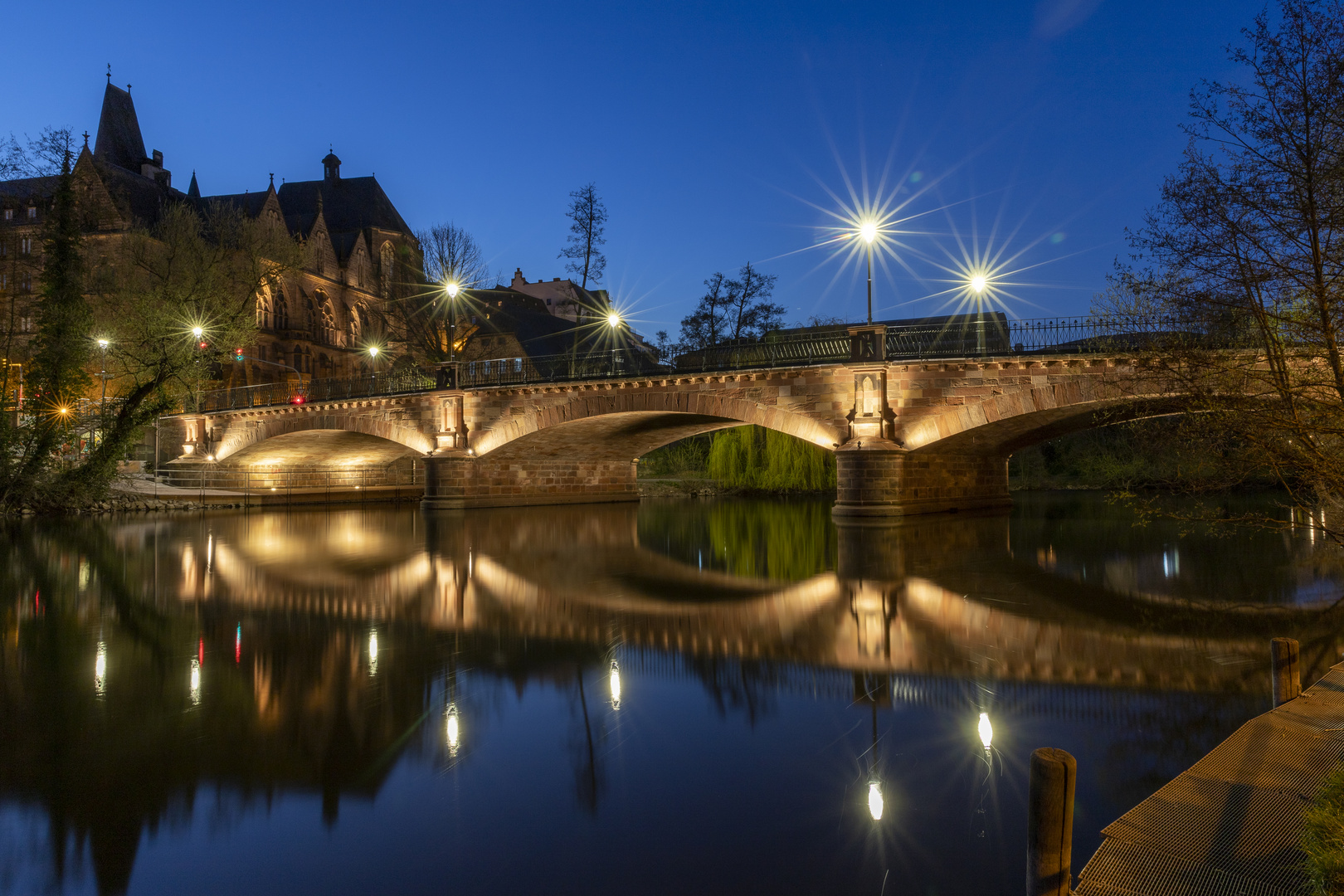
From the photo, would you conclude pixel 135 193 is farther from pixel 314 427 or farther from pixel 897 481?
pixel 897 481

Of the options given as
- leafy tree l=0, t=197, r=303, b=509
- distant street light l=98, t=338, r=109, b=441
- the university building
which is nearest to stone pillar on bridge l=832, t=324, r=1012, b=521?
leafy tree l=0, t=197, r=303, b=509

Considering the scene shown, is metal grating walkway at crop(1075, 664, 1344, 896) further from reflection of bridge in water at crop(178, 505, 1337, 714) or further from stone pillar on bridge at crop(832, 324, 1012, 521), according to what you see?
stone pillar on bridge at crop(832, 324, 1012, 521)

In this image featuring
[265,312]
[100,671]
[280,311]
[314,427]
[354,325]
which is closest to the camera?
[100,671]

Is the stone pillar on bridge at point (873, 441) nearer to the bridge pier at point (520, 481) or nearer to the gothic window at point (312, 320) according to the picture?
the bridge pier at point (520, 481)

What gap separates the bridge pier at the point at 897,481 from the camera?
21859mm

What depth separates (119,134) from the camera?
58.7m

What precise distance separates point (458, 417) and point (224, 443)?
52.8 feet

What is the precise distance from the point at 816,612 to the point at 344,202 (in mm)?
67161

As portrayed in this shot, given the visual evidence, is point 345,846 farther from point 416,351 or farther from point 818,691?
point 416,351

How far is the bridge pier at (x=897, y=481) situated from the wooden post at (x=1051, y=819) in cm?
1911

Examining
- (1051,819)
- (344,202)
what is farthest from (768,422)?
(344,202)

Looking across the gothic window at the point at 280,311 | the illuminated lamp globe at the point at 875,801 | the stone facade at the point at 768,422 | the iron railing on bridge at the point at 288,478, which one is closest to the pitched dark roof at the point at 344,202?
the gothic window at the point at 280,311

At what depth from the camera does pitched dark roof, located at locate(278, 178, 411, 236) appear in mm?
65875

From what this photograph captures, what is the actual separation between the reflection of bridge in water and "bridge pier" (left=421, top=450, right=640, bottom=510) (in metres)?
12.2
